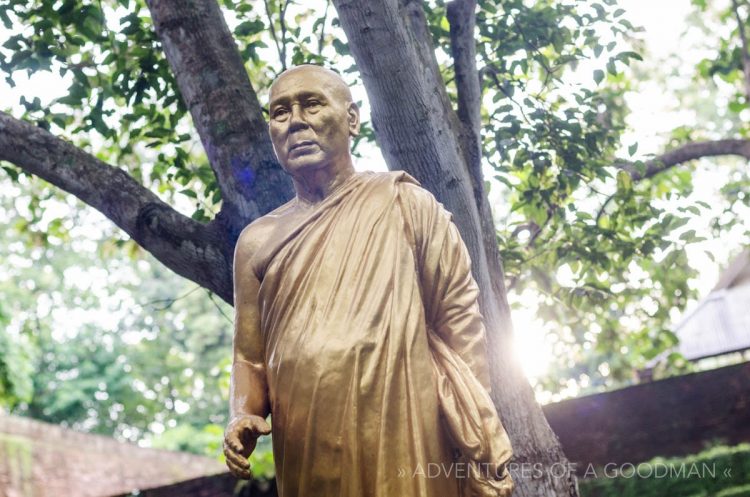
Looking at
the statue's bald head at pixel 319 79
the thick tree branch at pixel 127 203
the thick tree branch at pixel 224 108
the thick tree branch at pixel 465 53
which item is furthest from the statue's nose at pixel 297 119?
the thick tree branch at pixel 465 53

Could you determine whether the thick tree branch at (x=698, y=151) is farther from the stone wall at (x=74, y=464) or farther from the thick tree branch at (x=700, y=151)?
the stone wall at (x=74, y=464)

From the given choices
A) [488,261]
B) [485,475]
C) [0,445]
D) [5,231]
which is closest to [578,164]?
[488,261]

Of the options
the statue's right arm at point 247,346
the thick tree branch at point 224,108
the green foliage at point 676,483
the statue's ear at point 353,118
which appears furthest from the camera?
the green foliage at point 676,483

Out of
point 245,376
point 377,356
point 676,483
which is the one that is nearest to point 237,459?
point 245,376

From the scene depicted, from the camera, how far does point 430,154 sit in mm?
5262

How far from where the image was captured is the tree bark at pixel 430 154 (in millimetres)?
5199

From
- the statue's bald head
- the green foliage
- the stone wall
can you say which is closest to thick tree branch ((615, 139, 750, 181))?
the green foliage

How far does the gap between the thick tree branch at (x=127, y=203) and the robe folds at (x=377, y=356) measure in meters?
1.90

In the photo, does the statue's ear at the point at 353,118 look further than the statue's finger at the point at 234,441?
Yes

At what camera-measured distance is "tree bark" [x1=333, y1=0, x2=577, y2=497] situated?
5.20 metres

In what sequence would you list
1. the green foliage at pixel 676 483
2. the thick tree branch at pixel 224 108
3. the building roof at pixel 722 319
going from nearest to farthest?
the thick tree branch at pixel 224 108 → the green foliage at pixel 676 483 → the building roof at pixel 722 319

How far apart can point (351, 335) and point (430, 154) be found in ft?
6.95

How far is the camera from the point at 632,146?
25.0 feet

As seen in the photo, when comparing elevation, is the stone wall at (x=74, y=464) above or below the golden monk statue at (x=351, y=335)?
above
